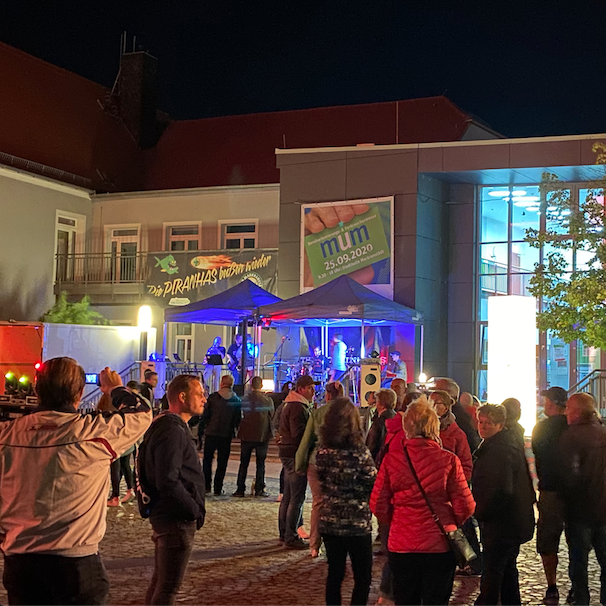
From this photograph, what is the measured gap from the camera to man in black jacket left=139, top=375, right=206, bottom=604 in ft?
17.7

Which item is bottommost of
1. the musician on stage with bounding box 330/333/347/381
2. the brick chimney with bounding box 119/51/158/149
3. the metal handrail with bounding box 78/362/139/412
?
the metal handrail with bounding box 78/362/139/412

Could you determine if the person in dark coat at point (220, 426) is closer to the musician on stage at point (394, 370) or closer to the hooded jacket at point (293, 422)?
the hooded jacket at point (293, 422)

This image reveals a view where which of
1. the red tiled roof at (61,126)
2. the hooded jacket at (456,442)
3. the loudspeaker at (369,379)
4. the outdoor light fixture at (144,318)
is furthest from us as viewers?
the red tiled roof at (61,126)

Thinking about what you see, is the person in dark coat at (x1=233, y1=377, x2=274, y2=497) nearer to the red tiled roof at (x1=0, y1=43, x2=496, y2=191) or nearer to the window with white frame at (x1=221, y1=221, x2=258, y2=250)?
the window with white frame at (x1=221, y1=221, x2=258, y2=250)

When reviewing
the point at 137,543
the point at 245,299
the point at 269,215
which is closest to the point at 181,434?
the point at 137,543

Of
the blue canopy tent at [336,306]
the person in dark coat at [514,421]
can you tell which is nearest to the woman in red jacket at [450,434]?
the person in dark coat at [514,421]

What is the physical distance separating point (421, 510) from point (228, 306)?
1667 cm

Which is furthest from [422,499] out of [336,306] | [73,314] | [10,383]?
[73,314]

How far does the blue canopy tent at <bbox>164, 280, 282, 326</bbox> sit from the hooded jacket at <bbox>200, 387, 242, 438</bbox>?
739 cm

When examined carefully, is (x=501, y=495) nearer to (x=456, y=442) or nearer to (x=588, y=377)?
(x=456, y=442)

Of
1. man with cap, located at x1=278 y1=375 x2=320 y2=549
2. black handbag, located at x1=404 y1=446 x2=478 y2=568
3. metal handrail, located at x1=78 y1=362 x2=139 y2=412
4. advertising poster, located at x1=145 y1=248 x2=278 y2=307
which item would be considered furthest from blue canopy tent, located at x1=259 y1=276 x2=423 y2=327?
black handbag, located at x1=404 y1=446 x2=478 y2=568

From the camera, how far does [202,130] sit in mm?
34219

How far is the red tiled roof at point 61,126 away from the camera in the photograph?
3016 centimetres

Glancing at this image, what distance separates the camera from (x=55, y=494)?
4.07 m
